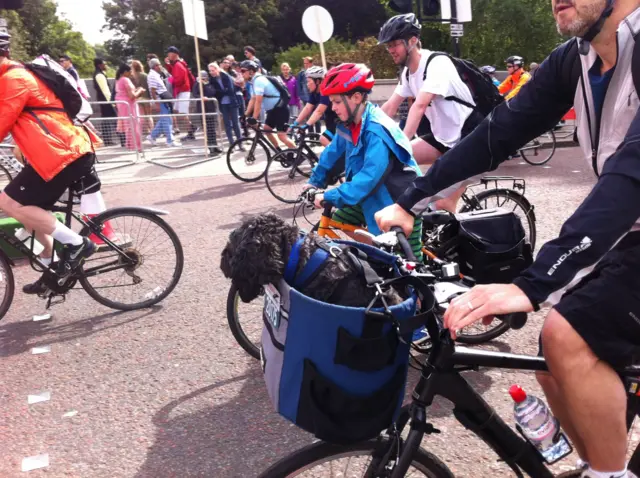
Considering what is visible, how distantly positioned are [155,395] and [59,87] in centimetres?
→ 232

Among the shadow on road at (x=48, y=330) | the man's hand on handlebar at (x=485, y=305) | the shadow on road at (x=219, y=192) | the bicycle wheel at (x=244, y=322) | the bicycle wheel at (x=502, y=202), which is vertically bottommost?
the shadow on road at (x=48, y=330)

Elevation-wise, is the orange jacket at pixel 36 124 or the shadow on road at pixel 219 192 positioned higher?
the orange jacket at pixel 36 124

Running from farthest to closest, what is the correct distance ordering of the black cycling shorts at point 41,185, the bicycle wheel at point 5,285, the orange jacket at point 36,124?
1. the bicycle wheel at point 5,285
2. the black cycling shorts at point 41,185
3. the orange jacket at point 36,124

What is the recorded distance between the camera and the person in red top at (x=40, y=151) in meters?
4.11

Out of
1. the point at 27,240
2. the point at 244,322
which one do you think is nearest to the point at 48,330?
the point at 27,240

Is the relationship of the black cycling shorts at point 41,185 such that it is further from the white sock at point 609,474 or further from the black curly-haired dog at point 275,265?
the white sock at point 609,474

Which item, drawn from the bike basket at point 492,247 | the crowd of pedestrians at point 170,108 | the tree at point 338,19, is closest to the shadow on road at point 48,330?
the bike basket at point 492,247

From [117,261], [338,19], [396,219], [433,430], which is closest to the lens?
[433,430]

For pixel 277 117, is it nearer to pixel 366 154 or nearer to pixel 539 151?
pixel 539 151

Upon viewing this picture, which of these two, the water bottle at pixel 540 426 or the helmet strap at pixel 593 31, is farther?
the water bottle at pixel 540 426

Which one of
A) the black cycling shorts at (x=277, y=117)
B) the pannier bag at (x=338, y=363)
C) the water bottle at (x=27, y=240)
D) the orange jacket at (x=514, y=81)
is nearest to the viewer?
the pannier bag at (x=338, y=363)

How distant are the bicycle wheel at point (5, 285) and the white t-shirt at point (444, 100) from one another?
11.3ft

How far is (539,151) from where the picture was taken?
37.8 feet

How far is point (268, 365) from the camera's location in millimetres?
1830
